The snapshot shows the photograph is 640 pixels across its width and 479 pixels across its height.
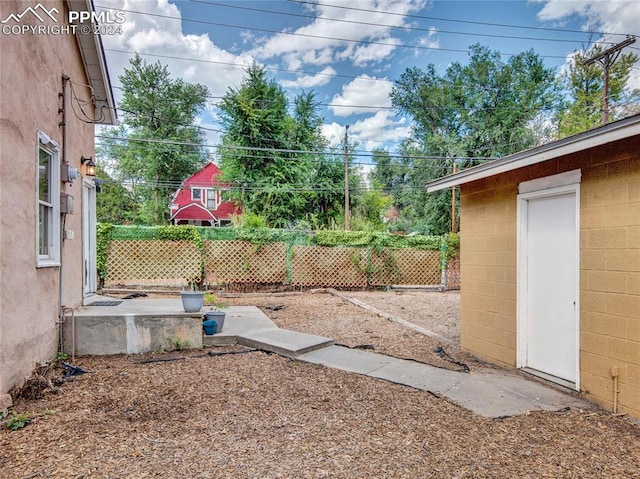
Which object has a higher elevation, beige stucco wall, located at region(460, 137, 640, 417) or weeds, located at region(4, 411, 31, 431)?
beige stucco wall, located at region(460, 137, 640, 417)

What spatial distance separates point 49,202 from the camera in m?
4.47

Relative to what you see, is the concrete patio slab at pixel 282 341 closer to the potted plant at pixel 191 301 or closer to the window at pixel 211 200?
the potted plant at pixel 191 301

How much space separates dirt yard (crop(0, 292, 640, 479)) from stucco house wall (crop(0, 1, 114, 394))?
0.50 metres

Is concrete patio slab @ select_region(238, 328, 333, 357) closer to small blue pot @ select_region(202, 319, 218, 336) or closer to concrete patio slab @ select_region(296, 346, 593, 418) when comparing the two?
concrete patio slab @ select_region(296, 346, 593, 418)

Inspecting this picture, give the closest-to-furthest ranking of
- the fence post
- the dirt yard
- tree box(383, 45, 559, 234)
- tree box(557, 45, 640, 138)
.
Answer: the dirt yard
the fence post
tree box(557, 45, 640, 138)
tree box(383, 45, 559, 234)

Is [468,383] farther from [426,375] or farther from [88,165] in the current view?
[88,165]

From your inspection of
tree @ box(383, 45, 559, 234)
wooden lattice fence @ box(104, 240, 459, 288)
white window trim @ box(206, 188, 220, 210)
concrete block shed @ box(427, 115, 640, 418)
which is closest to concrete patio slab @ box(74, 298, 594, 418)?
concrete block shed @ box(427, 115, 640, 418)

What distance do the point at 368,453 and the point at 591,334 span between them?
2.59 metres

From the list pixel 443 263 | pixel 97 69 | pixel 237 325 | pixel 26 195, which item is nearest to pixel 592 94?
pixel 443 263

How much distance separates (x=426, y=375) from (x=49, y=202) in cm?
484

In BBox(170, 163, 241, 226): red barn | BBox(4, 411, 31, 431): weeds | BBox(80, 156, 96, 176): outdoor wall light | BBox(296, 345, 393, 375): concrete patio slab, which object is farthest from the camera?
BBox(170, 163, 241, 226): red barn

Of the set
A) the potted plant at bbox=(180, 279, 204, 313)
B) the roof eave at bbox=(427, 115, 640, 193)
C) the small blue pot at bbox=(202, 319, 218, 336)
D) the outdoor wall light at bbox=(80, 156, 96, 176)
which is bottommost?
the small blue pot at bbox=(202, 319, 218, 336)

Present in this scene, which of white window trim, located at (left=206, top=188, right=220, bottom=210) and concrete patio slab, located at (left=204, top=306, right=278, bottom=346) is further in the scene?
white window trim, located at (left=206, top=188, right=220, bottom=210)

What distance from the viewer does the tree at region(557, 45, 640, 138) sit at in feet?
62.6
